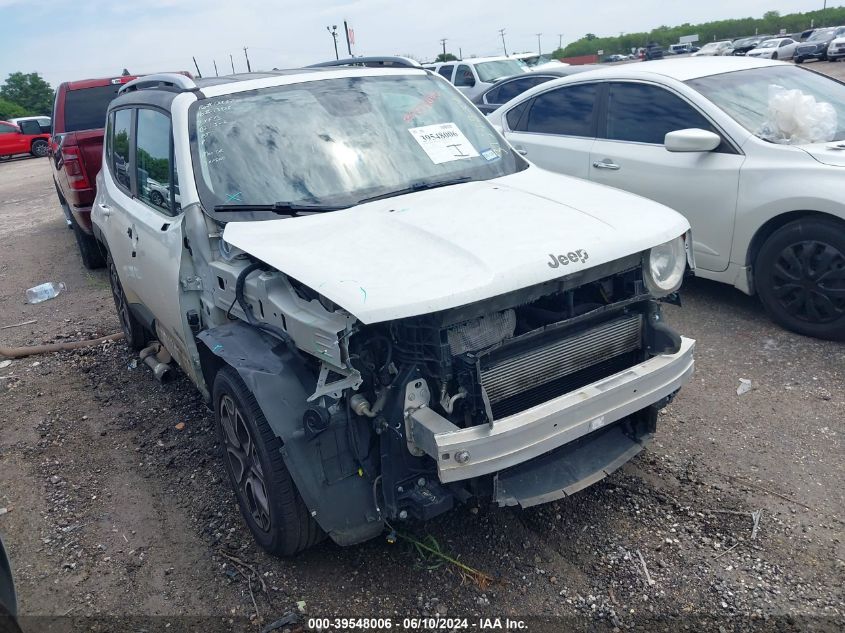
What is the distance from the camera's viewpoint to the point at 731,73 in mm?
5637

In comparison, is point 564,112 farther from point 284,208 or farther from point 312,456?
point 312,456

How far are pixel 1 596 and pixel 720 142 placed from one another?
492 cm

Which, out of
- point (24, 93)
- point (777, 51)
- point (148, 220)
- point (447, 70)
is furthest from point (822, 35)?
point (24, 93)

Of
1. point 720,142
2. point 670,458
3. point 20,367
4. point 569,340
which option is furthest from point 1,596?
point 720,142

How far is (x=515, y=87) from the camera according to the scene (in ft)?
41.1

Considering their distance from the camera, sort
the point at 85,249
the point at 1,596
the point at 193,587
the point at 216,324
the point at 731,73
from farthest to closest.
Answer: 1. the point at 85,249
2. the point at 731,73
3. the point at 216,324
4. the point at 193,587
5. the point at 1,596

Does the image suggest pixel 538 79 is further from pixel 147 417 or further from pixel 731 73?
pixel 147 417

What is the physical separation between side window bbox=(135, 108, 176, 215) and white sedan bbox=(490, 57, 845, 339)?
2302 millimetres

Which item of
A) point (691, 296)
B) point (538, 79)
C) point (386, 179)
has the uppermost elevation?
point (386, 179)

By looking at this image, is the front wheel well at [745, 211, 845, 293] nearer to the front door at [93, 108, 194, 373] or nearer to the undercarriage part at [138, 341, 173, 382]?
the front door at [93, 108, 194, 373]

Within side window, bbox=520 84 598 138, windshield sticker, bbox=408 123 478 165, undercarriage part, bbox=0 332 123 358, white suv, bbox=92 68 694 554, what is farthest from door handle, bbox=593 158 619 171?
undercarriage part, bbox=0 332 123 358

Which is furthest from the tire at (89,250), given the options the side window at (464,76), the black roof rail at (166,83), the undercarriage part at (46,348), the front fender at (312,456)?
the side window at (464,76)

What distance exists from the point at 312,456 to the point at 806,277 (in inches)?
142

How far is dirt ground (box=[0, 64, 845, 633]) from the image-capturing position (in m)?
2.80
